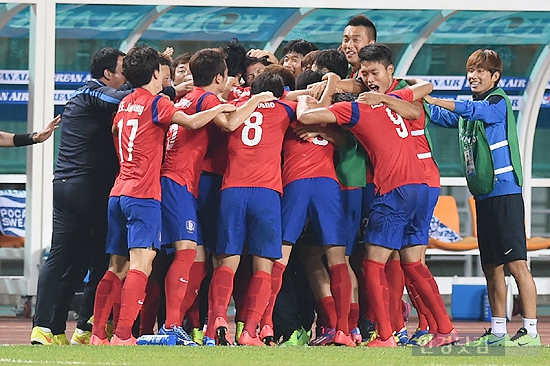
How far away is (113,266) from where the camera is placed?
7.75 m

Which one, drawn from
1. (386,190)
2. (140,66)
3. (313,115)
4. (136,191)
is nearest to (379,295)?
(386,190)

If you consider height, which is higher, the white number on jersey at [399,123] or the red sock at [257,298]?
the white number on jersey at [399,123]

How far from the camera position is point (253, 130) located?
771 cm

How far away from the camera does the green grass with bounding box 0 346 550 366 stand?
6.34 metres

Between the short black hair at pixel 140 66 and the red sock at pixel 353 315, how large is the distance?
2084 mm

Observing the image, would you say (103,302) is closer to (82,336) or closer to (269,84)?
(82,336)

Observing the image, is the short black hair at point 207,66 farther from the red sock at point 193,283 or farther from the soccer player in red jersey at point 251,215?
the red sock at point 193,283

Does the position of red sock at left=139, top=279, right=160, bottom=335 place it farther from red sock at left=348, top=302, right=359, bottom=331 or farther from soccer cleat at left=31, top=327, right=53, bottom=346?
red sock at left=348, top=302, right=359, bottom=331

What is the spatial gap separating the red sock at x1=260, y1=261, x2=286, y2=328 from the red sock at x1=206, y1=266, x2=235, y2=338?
31cm

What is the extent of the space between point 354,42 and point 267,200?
5.92 feet

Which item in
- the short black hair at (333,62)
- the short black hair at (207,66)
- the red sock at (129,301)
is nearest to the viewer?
the red sock at (129,301)

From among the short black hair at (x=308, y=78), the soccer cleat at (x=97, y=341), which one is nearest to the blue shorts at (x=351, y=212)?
the short black hair at (x=308, y=78)

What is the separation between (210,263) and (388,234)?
1.43 m

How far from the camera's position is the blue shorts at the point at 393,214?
24.9 ft
